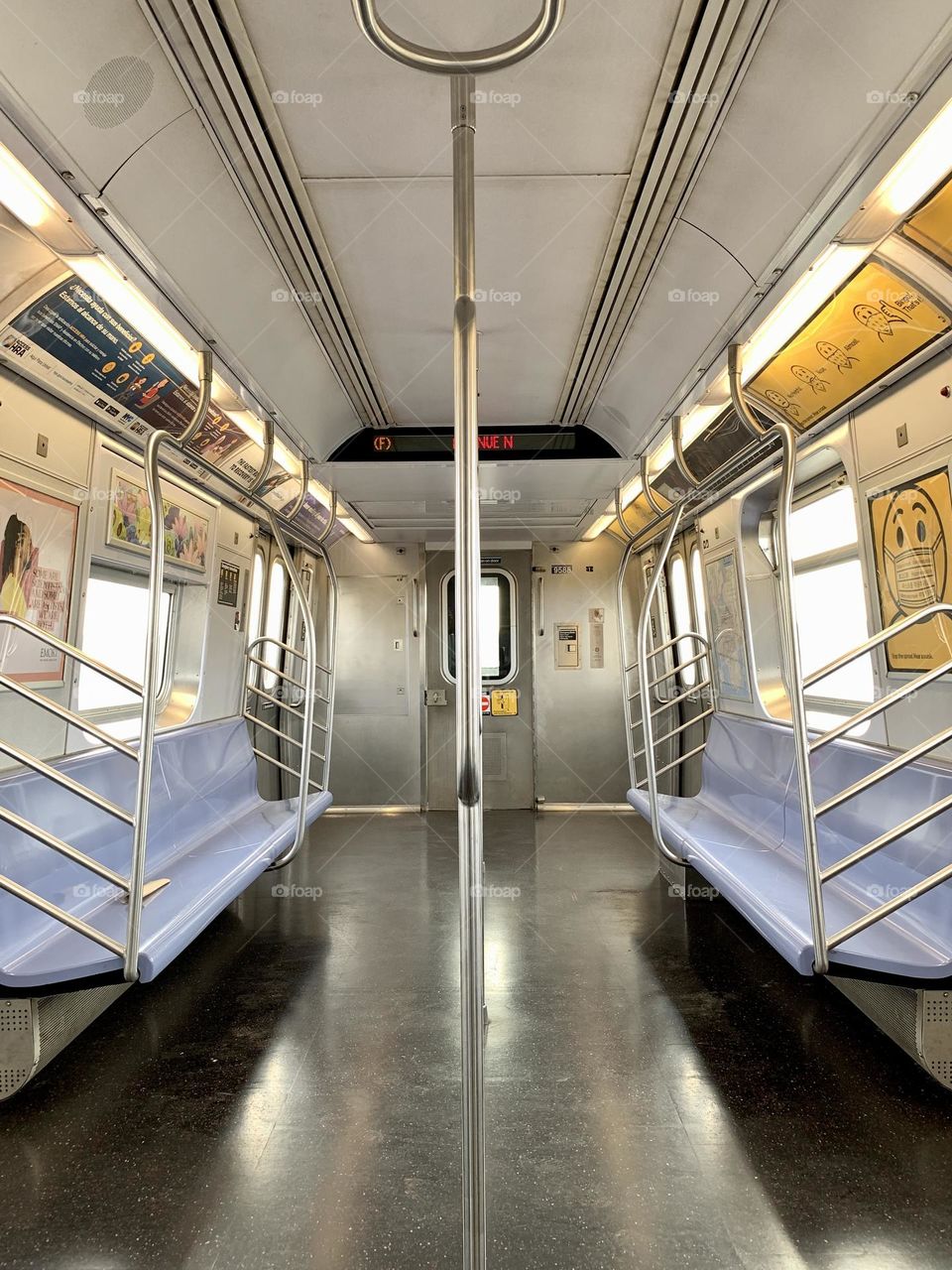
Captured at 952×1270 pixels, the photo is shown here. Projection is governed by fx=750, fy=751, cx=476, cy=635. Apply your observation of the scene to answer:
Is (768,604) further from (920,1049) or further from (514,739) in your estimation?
(514,739)

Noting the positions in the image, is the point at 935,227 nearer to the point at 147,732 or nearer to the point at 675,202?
the point at 675,202

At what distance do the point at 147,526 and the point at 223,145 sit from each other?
2247mm

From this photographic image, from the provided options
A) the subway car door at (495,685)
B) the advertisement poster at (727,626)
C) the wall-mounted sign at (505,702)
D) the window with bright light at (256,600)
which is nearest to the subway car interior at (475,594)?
the advertisement poster at (727,626)

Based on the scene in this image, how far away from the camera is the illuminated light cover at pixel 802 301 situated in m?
2.16

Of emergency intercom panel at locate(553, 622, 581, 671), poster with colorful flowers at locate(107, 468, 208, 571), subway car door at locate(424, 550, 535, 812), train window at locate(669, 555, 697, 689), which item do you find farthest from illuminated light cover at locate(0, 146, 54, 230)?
emergency intercom panel at locate(553, 622, 581, 671)

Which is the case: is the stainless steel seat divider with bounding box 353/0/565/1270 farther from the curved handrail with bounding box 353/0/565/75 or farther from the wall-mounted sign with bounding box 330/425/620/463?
the wall-mounted sign with bounding box 330/425/620/463

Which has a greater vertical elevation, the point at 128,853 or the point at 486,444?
the point at 486,444

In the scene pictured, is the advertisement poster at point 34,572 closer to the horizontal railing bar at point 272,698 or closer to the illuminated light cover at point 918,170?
the horizontal railing bar at point 272,698

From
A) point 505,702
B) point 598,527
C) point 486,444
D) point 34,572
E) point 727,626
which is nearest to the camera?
point 34,572

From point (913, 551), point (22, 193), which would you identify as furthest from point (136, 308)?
point (913, 551)

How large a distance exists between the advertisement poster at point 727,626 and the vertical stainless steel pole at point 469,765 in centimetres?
392

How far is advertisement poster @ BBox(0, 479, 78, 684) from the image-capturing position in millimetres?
2680

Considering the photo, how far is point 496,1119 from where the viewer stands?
2295 millimetres

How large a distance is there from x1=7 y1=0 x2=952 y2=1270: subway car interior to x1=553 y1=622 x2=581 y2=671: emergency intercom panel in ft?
8.76
